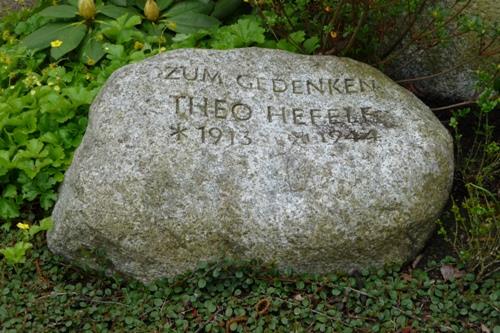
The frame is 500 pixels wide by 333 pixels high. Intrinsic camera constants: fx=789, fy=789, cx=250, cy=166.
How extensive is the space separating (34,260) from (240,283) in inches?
40.8

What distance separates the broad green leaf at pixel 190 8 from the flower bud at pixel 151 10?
7 centimetres

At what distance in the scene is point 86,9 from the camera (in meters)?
4.92

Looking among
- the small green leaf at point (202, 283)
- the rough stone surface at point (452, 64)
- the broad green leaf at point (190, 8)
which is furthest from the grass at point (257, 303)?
the broad green leaf at point (190, 8)

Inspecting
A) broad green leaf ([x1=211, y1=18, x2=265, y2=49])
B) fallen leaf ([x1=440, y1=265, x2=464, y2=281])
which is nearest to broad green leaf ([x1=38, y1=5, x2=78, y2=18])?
broad green leaf ([x1=211, y1=18, x2=265, y2=49])

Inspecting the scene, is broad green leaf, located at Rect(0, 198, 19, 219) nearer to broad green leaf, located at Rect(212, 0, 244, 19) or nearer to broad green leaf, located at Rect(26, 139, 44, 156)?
broad green leaf, located at Rect(26, 139, 44, 156)

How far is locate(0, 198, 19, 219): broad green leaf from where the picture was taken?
3.97m

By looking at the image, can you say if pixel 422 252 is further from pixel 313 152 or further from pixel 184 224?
pixel 184 224

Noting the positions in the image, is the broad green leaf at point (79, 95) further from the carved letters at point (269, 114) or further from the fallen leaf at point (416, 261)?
the fallen leaf at point (416, 261)

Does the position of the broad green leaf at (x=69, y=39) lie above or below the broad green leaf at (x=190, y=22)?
below

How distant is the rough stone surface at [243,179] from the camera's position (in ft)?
11.3

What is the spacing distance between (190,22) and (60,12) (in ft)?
2.69

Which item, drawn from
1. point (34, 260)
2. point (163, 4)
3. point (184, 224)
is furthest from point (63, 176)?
point (163, 4)

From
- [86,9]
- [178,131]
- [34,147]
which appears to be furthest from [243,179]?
[86,9]

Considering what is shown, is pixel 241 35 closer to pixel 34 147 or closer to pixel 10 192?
pixel 34 147
